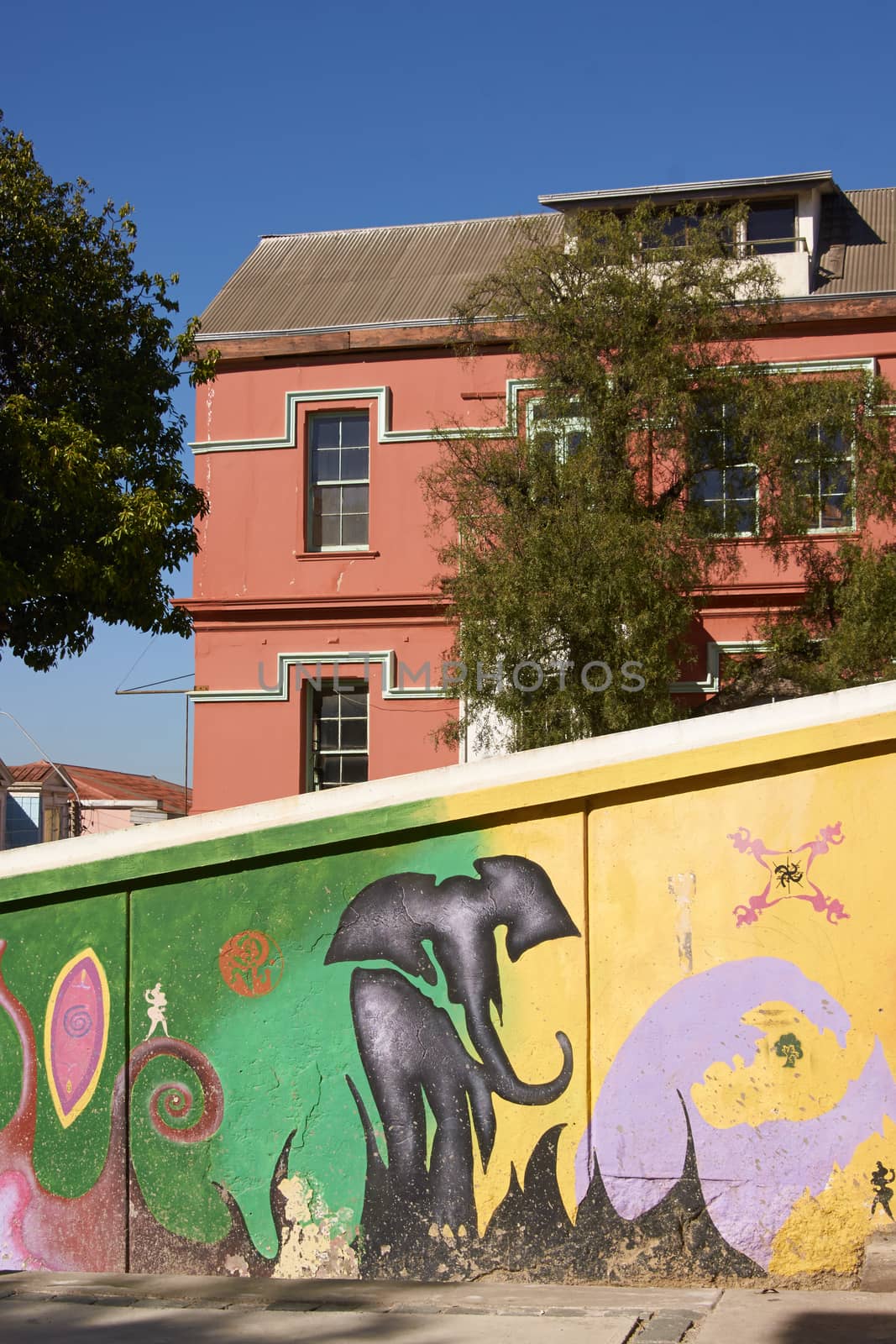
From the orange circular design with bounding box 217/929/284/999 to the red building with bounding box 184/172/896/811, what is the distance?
31.3 feet

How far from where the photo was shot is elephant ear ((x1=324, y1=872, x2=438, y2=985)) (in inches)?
229

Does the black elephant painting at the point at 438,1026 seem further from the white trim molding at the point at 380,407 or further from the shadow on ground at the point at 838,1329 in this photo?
the white trim molding at the point at 380,407

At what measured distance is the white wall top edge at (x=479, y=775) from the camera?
18.0 ft

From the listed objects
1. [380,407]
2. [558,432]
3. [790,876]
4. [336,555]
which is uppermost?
[380,407]

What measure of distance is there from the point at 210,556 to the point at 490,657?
227 inches

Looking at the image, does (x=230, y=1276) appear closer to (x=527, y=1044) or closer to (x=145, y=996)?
(x=145, y=996)

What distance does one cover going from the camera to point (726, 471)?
1349cm

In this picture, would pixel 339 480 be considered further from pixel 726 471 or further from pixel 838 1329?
pixel 838 1329

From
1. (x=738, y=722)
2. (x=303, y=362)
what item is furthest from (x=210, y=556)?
(x=738, y=722)

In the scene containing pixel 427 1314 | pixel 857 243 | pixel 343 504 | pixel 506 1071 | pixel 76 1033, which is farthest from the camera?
pixel 857 243

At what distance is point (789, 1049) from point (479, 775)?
169 cm

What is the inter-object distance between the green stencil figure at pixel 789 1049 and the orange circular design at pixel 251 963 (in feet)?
7.09

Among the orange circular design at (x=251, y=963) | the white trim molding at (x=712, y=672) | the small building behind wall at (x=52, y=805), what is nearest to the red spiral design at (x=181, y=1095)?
the orange circular design at (x=251, y=963)

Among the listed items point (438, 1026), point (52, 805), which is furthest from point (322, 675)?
point (52, 805)
